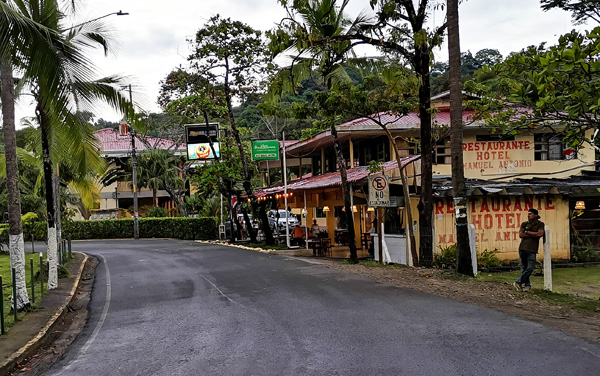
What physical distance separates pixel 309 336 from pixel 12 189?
6791 millimetres

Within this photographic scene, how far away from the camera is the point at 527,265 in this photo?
12.1 metres

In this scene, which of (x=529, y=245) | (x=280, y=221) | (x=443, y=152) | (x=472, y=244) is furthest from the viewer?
(x=280, y=221)

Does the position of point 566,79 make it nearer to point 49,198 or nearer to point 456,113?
point 456,113

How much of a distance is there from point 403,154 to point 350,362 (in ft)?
63.9

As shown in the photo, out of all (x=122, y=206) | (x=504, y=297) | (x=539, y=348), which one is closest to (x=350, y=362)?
(x=539, y=348)

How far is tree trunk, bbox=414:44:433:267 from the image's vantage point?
1562 centimetres

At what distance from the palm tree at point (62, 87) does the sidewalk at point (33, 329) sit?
1.45m

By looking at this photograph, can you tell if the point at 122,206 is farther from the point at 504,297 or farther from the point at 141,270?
the point at 504,297

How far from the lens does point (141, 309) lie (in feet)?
36.9

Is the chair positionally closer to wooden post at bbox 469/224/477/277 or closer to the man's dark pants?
wooden post at bbox 469/224/477/277

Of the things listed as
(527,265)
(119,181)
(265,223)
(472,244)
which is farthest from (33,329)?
(119,181)

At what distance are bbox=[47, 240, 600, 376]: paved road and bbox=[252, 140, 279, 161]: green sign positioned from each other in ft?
37.9

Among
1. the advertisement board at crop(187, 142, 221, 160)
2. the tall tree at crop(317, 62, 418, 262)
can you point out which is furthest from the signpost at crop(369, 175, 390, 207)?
the advertisement board at crop(187, 142, 221, 160)

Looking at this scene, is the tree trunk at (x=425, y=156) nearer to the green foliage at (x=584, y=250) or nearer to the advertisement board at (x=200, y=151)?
the green foliage at (x=584, y=250)
